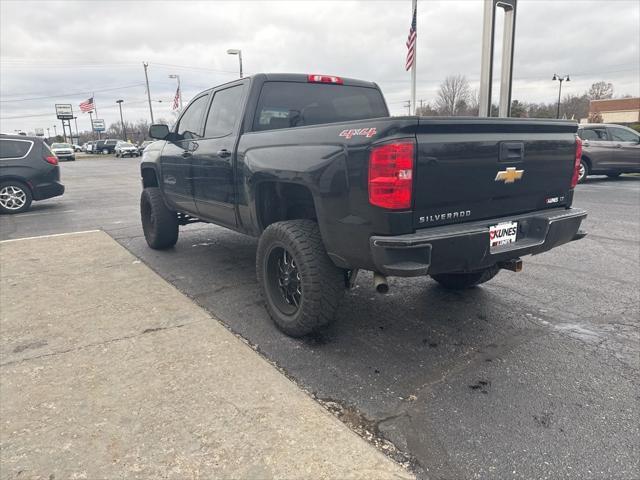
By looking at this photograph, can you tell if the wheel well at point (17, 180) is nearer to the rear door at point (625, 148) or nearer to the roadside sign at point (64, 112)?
the rear door at point (625, 148)

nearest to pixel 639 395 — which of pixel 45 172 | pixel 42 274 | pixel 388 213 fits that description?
pixel 388 213

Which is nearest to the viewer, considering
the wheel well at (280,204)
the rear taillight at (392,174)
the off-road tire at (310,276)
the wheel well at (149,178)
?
the rear taillight at (392,174)

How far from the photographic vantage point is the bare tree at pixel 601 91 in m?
79.1

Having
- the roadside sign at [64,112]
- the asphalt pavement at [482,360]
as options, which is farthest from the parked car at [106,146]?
the asphalt pavement at [482,360]

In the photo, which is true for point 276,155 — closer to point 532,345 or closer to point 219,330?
point 219,330

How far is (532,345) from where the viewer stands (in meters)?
3.26

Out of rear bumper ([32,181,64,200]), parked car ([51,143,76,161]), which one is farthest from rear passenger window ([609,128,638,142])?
parked car ([51,143,76,161])

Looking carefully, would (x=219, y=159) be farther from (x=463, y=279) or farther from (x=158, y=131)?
(x=463, y=279)

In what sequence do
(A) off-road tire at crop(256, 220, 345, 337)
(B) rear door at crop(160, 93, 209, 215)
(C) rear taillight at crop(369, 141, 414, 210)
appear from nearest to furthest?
(C) rear taillight at crop(369, 141, 414, 210) < (A) off-road tire at crop(256, 220, 345, 337) < (B) rear door at crop(160, 93, 209, 215)

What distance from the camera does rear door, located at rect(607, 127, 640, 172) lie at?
1295cm

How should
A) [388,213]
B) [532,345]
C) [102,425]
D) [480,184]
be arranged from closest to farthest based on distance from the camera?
[102,425] < [388,213] < [480,184] < [532,345]

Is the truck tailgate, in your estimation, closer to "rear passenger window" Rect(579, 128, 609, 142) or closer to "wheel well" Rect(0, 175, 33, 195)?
"wheel well" Rect(0, 175, 33, 195)

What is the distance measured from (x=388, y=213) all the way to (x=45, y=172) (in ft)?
33.0

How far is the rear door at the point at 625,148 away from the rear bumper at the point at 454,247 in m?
12.2
